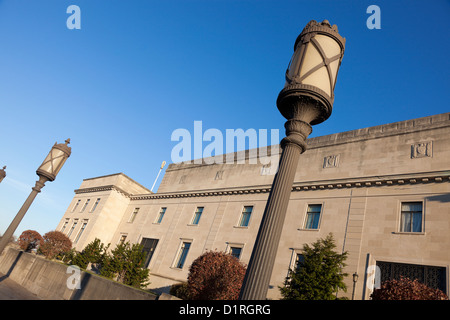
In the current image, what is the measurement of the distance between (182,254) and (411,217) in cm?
1959

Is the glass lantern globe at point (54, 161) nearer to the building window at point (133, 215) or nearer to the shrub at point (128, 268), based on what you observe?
the shrub at point (128, 268)

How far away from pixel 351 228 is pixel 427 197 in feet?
15.2

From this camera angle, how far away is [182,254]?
89.7 feet

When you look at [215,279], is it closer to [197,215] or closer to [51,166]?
[51,166]

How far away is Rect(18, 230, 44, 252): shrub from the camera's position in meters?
31.7

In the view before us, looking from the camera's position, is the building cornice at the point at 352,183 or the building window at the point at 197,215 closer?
the building cornice at the point at 352,183

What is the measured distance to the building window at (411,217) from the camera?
16094 mm

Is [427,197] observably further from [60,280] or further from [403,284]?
[60,280]

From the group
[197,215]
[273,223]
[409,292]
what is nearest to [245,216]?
[197,215]

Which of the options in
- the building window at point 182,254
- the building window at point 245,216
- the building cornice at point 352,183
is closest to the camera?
the building cornice at point 352,183

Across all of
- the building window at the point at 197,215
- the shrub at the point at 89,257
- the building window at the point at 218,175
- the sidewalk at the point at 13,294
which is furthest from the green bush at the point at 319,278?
the shrub at the point at 89,257

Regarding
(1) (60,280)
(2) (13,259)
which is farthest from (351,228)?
(2) (13,259)

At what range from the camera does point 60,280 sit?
17.5 m

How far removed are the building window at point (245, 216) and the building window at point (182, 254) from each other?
6.17 m
